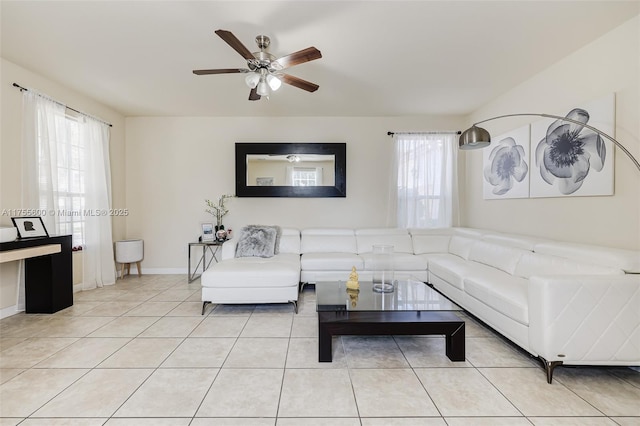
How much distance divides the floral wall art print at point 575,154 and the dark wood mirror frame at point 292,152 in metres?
2.53

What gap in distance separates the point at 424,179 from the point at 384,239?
1235 millimetres

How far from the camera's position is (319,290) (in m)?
2.65

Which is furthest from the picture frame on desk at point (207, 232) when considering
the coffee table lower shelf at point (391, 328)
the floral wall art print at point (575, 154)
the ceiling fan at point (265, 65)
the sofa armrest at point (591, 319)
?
the floral wall art print at point (575, 154)

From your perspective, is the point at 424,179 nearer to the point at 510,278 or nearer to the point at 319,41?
the point at 510,278

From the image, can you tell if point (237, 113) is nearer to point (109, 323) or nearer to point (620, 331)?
point (109, 323)

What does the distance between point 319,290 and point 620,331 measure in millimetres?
2113

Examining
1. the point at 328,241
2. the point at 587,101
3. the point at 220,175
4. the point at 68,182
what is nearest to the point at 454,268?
the point at 328,241

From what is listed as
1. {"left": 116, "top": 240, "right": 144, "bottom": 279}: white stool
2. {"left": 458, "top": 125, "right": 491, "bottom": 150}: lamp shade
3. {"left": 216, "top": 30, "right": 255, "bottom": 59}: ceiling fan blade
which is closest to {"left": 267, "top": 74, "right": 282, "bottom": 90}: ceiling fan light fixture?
{"left": 216, "top": 30, "right": 255, "bottom": 59}: ceiling fan blade

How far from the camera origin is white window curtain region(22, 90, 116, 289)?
10.1 ft

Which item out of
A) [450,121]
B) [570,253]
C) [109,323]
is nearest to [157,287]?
[109,323]

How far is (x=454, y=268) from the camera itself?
3.17 m

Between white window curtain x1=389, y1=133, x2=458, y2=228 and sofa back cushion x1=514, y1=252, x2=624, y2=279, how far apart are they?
1902 mm

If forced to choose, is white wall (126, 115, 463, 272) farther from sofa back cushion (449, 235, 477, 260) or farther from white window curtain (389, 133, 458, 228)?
sofa back cushion (449, 235, 477, 260)

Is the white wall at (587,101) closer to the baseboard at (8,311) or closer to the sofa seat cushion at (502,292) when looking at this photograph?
the sofa seat cushion at (502,292)
